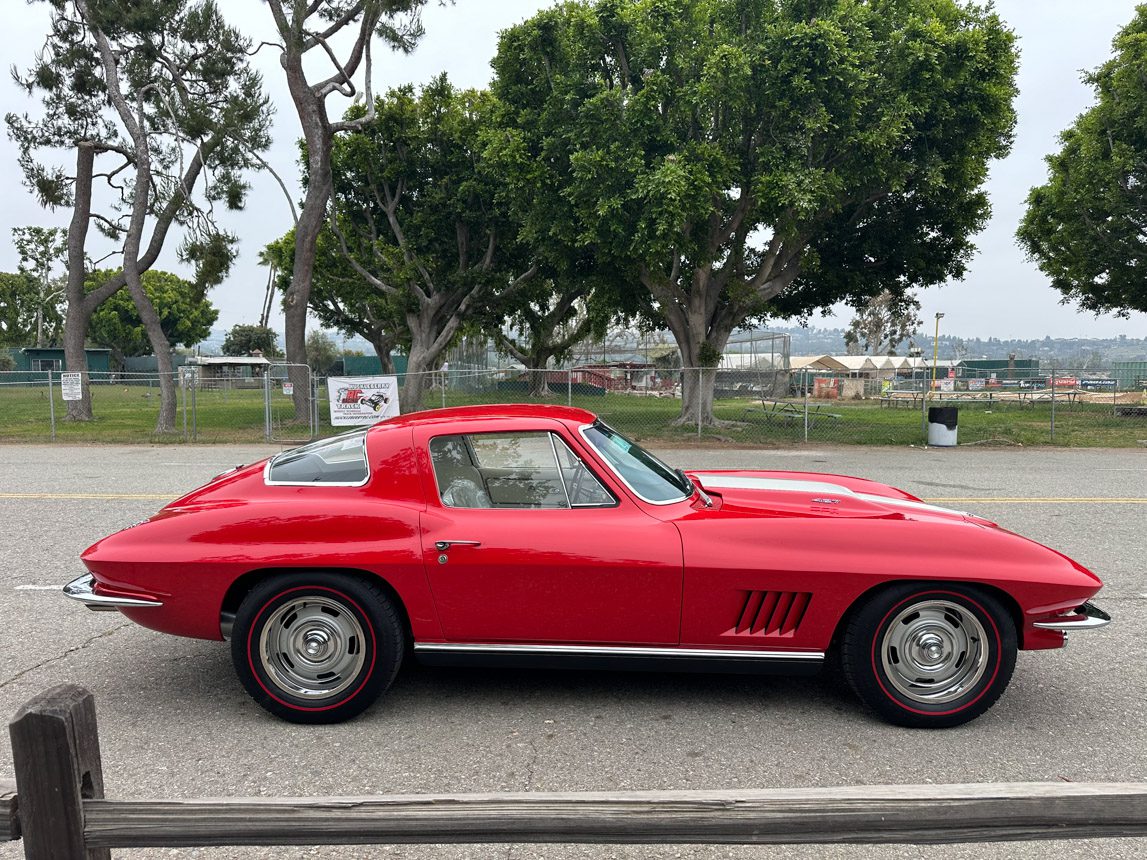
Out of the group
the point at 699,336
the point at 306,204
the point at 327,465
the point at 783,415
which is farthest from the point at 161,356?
the point at 327,465

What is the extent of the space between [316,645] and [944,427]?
16175mm

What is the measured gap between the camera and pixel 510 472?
13.6 feet

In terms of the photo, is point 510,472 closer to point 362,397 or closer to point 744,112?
point 362,397

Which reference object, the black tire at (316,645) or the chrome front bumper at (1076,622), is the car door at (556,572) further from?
the chrome front bumper at (1076,622)

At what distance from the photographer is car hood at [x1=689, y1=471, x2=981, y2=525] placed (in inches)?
153

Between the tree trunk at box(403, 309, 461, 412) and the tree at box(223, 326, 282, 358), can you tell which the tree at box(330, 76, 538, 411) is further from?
the tree at box(223, 326, 282, 358)

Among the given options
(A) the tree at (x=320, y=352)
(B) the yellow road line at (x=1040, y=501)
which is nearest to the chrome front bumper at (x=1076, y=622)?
(B) the yellow road line at (x=1040, y=501)

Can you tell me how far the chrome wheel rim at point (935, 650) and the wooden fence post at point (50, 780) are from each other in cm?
304

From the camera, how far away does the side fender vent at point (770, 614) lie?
11.8ft

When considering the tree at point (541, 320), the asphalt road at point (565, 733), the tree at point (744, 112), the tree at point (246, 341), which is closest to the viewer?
the asphalt road at point (565, 733)

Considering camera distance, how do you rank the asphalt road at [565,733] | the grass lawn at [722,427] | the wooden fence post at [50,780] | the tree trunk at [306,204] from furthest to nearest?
the tree trunk at [306,204] → the grass lawn at [722,427] → the asphalt road at [565,733] → the wooden fence post at [50,780]

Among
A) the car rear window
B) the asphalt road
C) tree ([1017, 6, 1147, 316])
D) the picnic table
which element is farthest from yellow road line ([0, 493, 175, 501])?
tree ([1017, 6, 1147, 316])

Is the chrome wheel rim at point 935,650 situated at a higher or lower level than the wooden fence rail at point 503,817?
lower

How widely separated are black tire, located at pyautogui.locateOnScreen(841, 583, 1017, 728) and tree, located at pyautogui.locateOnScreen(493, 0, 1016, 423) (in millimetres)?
12903
